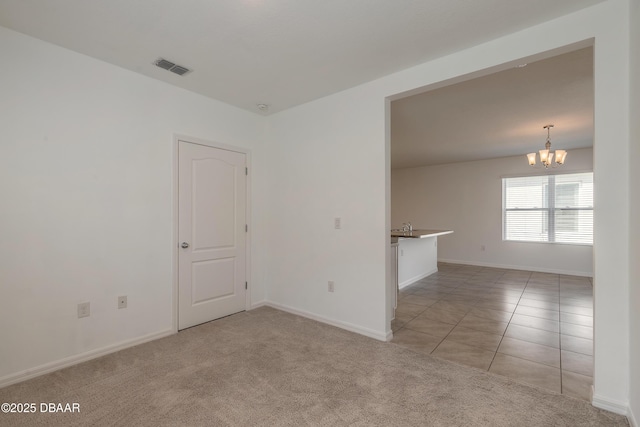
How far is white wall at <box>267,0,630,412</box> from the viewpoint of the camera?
185 centimetres

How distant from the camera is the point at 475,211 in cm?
732

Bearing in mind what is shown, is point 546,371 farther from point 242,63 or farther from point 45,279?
point 45,279

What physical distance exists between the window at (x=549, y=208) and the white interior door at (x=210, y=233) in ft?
20.5

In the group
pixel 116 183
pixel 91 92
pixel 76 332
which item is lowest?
pixel 76 332

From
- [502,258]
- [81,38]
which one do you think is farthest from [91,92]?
[502,258]

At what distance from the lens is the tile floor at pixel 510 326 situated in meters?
2.40

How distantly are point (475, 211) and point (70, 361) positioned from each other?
7791 mm

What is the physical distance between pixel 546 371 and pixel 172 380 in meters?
2.93

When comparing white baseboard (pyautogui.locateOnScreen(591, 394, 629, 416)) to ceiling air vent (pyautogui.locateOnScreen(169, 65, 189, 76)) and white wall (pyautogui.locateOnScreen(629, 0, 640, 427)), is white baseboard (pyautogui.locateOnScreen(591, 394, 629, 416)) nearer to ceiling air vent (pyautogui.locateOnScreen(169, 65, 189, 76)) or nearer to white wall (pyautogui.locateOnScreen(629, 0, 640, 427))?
white wall (pyautogui.locateOnScreen(629, 0, 640, 427))

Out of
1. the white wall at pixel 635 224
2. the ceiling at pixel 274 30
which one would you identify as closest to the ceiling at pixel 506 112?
the ceiling at pixel 274 30

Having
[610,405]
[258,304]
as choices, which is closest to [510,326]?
[610,405]

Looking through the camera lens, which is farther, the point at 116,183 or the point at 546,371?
the point at 116,183

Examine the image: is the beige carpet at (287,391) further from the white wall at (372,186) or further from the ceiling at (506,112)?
the ceiling at (506,112)

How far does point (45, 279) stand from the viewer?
236 centimetres
